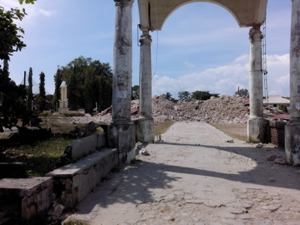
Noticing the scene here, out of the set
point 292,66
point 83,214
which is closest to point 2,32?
point 83,214

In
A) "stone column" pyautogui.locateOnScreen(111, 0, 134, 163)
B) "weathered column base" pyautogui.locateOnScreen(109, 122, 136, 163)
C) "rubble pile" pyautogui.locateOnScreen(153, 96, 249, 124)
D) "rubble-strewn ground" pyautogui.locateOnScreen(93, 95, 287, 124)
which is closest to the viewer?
"weathered column base" pyautogui.locateOnScreen(109, 122, 136, 163)

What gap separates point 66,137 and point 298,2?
740 cm

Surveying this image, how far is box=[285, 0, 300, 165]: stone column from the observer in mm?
9258

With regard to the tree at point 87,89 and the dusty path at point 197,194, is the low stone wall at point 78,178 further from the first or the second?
the tree at point 87,89

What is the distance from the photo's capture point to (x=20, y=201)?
393 centimetres

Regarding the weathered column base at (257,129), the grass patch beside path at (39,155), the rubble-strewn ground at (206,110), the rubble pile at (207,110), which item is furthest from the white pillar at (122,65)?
the rubble pile at (207,110)

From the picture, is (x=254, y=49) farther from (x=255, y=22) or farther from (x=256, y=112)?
(x=256, y=112)

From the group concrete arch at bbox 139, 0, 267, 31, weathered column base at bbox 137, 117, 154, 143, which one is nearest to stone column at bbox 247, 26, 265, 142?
concrete arch at bbox 139, 0, 267, 31

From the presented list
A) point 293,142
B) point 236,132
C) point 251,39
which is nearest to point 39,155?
point 293,142

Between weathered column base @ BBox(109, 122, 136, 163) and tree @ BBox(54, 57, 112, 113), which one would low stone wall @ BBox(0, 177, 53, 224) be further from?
tree @ BBox(54, 57, 112, 113)

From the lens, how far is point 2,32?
8.04 m

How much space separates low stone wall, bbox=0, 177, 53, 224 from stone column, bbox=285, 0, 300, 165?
21.5 feet

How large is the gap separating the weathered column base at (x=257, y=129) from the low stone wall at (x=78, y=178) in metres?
8.37

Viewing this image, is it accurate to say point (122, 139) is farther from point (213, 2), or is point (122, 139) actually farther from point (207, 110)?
point (207, 110)
